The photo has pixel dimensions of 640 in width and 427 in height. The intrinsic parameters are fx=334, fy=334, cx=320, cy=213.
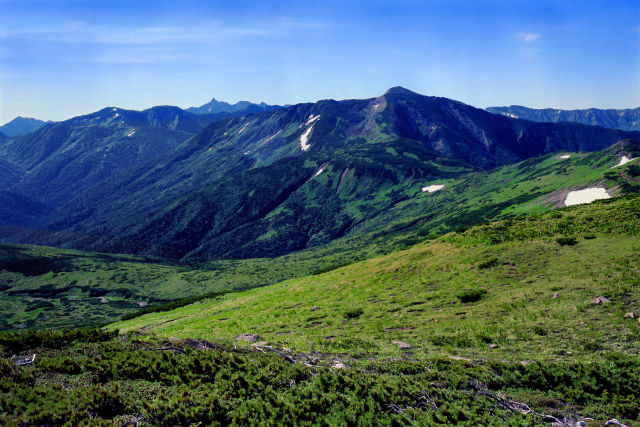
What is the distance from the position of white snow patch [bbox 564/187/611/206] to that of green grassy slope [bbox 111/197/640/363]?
8656 centimetres

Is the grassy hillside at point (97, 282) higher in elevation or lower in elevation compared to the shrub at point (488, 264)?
lower

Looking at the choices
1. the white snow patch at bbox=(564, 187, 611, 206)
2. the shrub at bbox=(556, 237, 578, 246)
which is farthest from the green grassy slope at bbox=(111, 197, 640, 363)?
the white snow patch at bbox=(564, 187, 611, 206)

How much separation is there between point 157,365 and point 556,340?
89.1 ft

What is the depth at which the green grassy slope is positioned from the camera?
24.7 metres

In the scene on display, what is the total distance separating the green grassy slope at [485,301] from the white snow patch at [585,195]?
8656 centimetres

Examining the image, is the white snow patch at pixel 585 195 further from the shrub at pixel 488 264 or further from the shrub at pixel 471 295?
the shrub at pixel 471 295

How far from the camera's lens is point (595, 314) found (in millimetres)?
25344

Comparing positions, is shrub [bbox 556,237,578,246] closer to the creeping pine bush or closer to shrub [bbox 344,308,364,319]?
the creeping pine bush

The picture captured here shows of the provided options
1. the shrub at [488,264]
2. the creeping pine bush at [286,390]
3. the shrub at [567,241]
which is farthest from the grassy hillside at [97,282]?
the creeping pine bush at [286,390]

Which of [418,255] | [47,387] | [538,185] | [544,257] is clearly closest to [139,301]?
[418,255]

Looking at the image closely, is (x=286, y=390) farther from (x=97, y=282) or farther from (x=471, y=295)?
(x=97, y=282)

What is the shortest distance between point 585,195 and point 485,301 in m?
123

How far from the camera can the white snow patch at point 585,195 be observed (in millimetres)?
119125

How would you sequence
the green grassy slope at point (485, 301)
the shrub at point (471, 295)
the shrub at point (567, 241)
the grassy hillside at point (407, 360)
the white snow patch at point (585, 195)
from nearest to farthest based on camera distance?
the grassy hillside at point (407, 360) → the green grassy slope at point (485, 301) → the shrub at point (471, 295) → the shrub at point (567, 241) → the white snow patch at point (585, 195)
